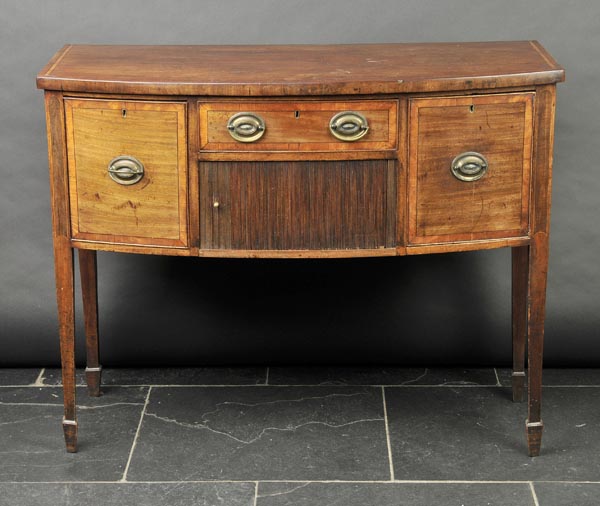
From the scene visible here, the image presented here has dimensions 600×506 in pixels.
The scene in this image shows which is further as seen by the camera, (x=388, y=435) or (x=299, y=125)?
(x=388, y=435)

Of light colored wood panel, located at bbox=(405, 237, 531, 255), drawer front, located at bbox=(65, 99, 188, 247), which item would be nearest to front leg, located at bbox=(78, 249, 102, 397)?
drawer front, located at bbox=(65, 99, 188, 247)

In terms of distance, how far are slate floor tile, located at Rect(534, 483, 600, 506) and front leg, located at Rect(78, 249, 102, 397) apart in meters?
1.21

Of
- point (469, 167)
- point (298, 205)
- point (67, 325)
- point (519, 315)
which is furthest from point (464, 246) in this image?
point (67, 325)

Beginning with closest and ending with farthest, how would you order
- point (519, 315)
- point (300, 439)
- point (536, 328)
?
point (536, 328), point (300, 439), point (519, 315)

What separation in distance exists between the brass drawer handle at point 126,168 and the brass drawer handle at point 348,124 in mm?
437

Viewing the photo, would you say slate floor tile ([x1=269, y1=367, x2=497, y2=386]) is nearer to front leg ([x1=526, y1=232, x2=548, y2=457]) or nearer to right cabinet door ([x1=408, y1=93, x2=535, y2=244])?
front leg ([x1=526, y1=232, x2=548, y2=457])

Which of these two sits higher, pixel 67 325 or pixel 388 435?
pixel 67 325

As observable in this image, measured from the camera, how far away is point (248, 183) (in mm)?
2764

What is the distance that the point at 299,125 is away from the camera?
8.92ft

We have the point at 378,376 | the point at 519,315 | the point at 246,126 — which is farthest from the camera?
the point at 378,376

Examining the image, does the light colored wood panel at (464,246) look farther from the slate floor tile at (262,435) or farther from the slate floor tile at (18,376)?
the slate floor tile at (18,376)

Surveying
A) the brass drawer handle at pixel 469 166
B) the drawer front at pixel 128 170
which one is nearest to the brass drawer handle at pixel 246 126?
the drawer front at pixel 128 170

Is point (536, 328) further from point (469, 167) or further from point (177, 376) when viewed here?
point (177, 376)

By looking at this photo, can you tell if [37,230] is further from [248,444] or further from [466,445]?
[466,445]
